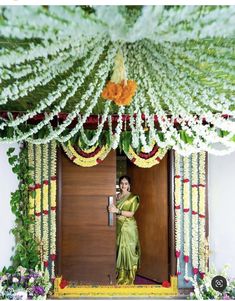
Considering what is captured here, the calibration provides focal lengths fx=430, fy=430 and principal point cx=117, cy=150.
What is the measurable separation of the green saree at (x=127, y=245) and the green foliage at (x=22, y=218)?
130 centimetres

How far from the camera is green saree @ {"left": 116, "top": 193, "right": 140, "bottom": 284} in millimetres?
6078

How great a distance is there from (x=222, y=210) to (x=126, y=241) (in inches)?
57.6

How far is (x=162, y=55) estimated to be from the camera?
3.18 meters

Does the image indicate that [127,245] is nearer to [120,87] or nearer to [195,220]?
[195,220]

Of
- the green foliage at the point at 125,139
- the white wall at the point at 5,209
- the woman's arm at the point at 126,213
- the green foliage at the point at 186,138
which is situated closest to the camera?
the white wall at the point at 5,209

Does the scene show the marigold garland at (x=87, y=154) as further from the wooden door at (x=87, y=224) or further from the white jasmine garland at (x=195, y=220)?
the white jasmine garland at (x=195, y=220)

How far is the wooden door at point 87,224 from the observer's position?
5.75 m

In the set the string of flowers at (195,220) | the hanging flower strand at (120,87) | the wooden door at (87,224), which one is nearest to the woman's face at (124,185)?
the wooden door at (87,224)

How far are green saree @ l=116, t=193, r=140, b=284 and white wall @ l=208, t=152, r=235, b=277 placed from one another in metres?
1.15

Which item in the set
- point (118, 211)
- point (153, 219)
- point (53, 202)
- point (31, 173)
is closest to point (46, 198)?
point (53, 202)

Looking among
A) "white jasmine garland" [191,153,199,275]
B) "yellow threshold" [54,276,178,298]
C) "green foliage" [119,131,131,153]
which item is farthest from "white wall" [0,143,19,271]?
"white jasmine garland" [191,153,199,275]

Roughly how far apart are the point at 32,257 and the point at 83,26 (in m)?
3.67

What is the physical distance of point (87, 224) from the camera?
19.0ft

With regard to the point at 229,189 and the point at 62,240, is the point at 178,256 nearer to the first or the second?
the point at 229,189
